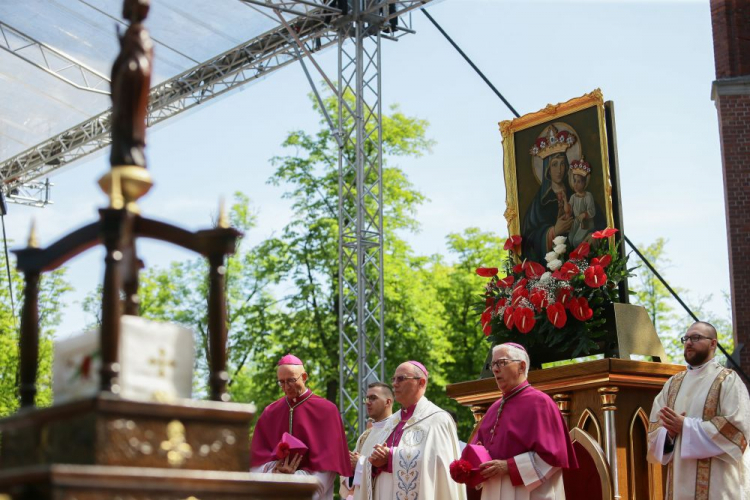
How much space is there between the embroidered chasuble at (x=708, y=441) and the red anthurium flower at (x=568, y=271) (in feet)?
5.20

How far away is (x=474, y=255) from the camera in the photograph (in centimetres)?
2812

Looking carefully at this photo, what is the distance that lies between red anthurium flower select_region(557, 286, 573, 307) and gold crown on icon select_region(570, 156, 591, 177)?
47.1 inches

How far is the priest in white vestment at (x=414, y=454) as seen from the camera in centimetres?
777

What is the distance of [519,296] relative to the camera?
920cm

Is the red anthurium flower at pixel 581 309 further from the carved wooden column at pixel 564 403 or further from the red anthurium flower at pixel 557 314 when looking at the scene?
the carved wooden column at pixel 564 403

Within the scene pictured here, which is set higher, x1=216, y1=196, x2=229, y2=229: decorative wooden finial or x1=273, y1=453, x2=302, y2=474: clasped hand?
x1=216, y1=196, x2=229, y2=229: decorative wooden finial

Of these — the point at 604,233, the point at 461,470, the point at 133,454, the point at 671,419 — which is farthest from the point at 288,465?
the point at 133,454

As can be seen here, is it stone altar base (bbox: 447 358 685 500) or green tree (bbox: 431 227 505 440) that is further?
green tree (bbox: 431 227 505 440)

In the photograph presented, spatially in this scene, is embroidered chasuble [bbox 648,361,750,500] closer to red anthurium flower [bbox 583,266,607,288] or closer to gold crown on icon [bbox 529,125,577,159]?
red anthurium flower [bbox 583,266,607,288]

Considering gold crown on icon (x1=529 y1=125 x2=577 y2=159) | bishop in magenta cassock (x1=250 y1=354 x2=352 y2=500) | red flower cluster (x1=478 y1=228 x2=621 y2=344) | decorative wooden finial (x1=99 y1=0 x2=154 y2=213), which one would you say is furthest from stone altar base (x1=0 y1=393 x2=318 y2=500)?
gold crown on icon (x1=529 y1=125 x2=577 y2=159)

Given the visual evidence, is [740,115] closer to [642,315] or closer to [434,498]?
[642,315]

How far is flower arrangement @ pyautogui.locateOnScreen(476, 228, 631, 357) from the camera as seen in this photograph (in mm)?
8719

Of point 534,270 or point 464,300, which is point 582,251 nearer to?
point 534,270

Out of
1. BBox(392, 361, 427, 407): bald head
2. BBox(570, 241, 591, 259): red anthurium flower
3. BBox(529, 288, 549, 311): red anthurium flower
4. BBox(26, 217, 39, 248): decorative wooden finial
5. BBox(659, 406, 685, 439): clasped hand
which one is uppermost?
BBox(570, 241, 591, 259): red anthurium flower
